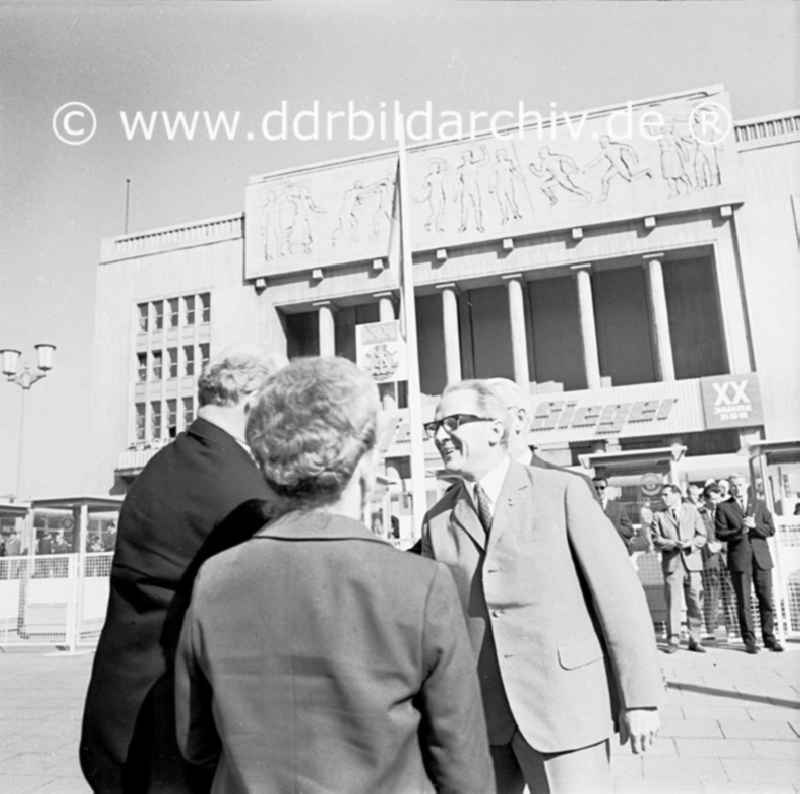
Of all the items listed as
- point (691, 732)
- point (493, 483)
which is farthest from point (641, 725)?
point (691, 732)

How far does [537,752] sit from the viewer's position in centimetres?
208

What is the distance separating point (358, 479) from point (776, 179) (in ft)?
101

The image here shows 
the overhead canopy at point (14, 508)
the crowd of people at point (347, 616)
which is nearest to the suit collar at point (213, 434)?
the crowd of people at point (347, 616)

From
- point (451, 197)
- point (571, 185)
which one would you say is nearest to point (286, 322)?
point (451, 197)

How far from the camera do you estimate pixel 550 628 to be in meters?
2.15

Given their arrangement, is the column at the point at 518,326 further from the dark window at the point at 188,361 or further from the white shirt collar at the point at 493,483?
the white shirt collar at the point at 493,483

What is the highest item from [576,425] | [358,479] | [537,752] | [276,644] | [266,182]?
[266,182]

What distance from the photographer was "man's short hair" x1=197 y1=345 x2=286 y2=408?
2.11 meters

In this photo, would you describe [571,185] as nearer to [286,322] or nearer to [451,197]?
[451,197]

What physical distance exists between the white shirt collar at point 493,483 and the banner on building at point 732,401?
2684 centimetres

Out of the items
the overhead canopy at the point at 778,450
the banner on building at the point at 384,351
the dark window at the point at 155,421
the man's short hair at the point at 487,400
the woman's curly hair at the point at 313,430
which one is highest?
the dark window at the point at 155,421

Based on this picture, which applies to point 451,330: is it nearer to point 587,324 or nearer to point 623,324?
point 587,324

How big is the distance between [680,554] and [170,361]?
105ft

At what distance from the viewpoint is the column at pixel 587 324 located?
3064 centimetres
